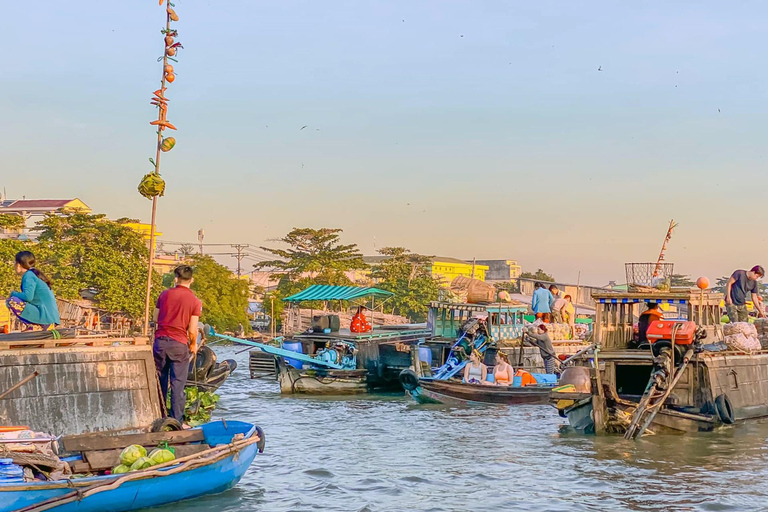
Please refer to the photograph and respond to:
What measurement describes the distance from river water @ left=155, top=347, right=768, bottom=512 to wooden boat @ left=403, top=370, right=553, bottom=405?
0.48 meters

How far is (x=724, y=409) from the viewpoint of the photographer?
15.8 m

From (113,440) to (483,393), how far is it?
12576mm

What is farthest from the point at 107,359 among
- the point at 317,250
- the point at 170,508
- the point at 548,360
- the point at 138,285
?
the point at 317,250

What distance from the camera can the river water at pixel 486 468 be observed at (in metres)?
11.2

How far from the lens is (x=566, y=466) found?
13742mm

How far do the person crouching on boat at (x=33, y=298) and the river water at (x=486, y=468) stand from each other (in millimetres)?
3008

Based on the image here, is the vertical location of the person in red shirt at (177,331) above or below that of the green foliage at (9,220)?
below

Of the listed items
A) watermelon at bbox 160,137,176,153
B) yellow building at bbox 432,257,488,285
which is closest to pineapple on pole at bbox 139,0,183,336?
watermelon at bbox 160,137,176,153

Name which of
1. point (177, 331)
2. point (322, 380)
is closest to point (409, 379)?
point (322, 380)

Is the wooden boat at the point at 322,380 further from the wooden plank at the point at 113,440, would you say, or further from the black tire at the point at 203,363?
the wooden plank at the point at 113,440

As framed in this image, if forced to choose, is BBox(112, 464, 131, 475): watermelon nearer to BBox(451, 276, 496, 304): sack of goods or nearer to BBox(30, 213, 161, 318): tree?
BBox(451, 276, 496, 304): sack of goods

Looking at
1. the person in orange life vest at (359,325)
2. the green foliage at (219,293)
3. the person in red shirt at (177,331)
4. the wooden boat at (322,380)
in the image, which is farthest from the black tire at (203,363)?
the green foliage at (219,293)

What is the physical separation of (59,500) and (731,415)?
39.2 feet

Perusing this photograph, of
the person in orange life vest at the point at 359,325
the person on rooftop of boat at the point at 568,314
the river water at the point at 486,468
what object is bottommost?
the river water at the point at 486,468
